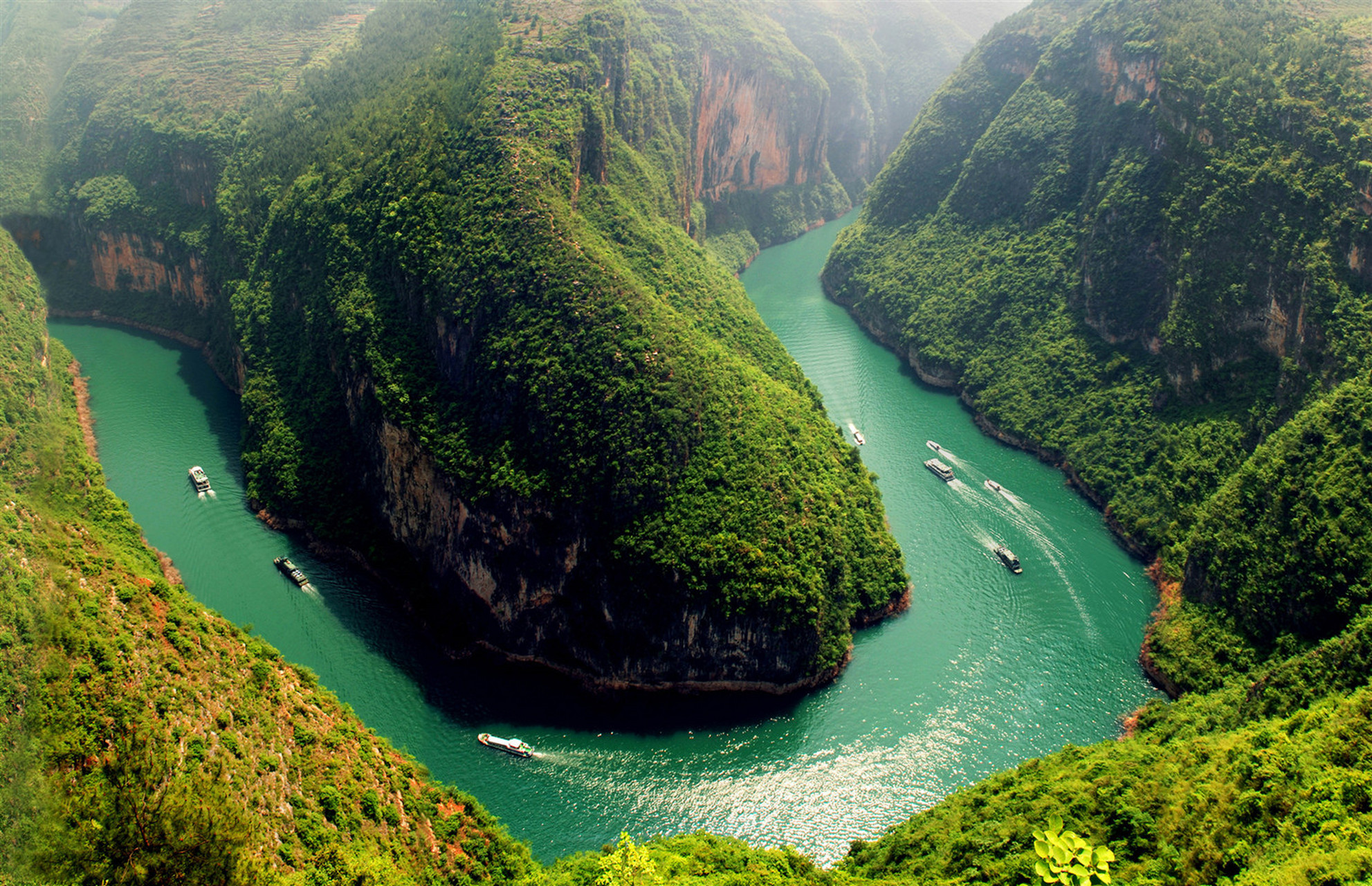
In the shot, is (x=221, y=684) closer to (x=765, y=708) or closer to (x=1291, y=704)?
(x=765, y=708)

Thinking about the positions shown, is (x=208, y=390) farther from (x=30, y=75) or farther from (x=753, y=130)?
(x=753, y=130)

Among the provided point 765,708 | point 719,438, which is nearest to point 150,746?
point 765,708

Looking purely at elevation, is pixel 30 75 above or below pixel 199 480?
above

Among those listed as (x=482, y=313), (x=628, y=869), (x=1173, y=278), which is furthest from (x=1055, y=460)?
(x=628, y=869)

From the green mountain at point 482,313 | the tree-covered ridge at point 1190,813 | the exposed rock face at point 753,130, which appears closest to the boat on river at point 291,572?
the green mountain at point 482,313

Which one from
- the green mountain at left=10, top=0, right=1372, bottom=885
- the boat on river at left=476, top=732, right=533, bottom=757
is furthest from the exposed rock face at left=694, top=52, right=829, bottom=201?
the boat on river at left=476, top=732, right=533, bottom=757

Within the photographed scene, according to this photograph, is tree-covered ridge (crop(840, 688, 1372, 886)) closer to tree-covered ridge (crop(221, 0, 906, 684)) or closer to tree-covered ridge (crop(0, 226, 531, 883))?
tree-covered ridge (crop(221, 0, 906, 684))
